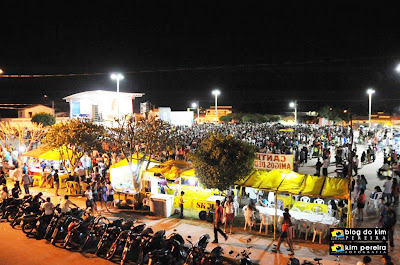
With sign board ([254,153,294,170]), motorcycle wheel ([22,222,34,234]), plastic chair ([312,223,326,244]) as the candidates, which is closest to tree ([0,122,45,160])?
motorcycle wheel ([22,222,34,234])

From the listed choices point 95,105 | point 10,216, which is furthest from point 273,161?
point 95,105

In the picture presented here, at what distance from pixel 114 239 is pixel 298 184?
5.70 meters

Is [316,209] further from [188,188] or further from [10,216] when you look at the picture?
[10,216]

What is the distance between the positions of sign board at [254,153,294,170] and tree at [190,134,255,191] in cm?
48

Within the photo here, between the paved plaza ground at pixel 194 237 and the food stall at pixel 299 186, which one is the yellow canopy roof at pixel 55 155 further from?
the food stall at pixel 299 186

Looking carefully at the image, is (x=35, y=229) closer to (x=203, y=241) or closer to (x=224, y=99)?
(x=203, y=241)

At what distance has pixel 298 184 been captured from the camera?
9797 millimetres

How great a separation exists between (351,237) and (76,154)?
45.1 ft

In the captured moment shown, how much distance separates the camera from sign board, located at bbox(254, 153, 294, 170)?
10.8 meters

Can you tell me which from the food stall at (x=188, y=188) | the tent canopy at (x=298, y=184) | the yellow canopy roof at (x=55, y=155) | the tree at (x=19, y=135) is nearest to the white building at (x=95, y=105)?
the tree at (x=19, y=135)

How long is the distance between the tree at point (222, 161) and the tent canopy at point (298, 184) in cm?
46

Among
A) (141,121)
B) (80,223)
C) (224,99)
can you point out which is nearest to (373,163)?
(141,121)

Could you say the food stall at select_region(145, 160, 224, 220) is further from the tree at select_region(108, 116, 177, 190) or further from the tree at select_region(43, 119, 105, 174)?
the tree at select_region(43, 119, 105, 174)

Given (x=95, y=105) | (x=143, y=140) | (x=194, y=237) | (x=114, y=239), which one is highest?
(x=95, y=105)
